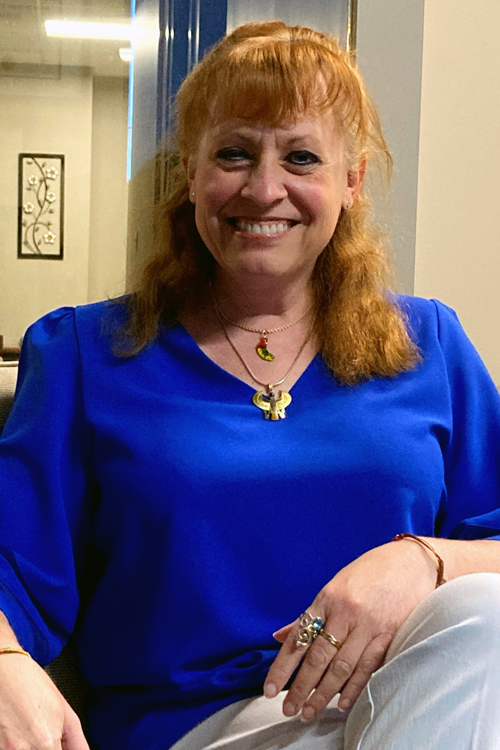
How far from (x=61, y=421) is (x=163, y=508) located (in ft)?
0.61

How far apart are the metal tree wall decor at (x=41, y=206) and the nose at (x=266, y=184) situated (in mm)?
780

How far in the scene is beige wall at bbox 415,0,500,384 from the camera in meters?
1.97

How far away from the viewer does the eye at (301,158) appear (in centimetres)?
130

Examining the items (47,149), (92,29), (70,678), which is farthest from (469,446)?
(92,29)

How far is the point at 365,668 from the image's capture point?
1.03m

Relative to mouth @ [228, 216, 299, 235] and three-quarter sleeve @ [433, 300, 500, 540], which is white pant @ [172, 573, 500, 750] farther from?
mouth @ [228, 216, 299, 235]

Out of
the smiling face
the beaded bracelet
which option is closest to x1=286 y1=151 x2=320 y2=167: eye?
the smiling face

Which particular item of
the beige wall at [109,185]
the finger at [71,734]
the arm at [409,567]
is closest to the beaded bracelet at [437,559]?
the arm at [409,567]

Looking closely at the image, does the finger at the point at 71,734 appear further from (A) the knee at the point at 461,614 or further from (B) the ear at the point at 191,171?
(B) the ear at the point at 191,171

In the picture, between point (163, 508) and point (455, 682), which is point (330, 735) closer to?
point (455, 682)

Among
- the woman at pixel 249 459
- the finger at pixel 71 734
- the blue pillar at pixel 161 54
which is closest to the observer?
the finger at pixel 71 734

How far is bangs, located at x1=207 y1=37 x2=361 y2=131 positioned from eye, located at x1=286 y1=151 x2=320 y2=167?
0.16 feet

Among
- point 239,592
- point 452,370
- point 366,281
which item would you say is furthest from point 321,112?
point 239,592

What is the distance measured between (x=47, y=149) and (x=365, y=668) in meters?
1.35
